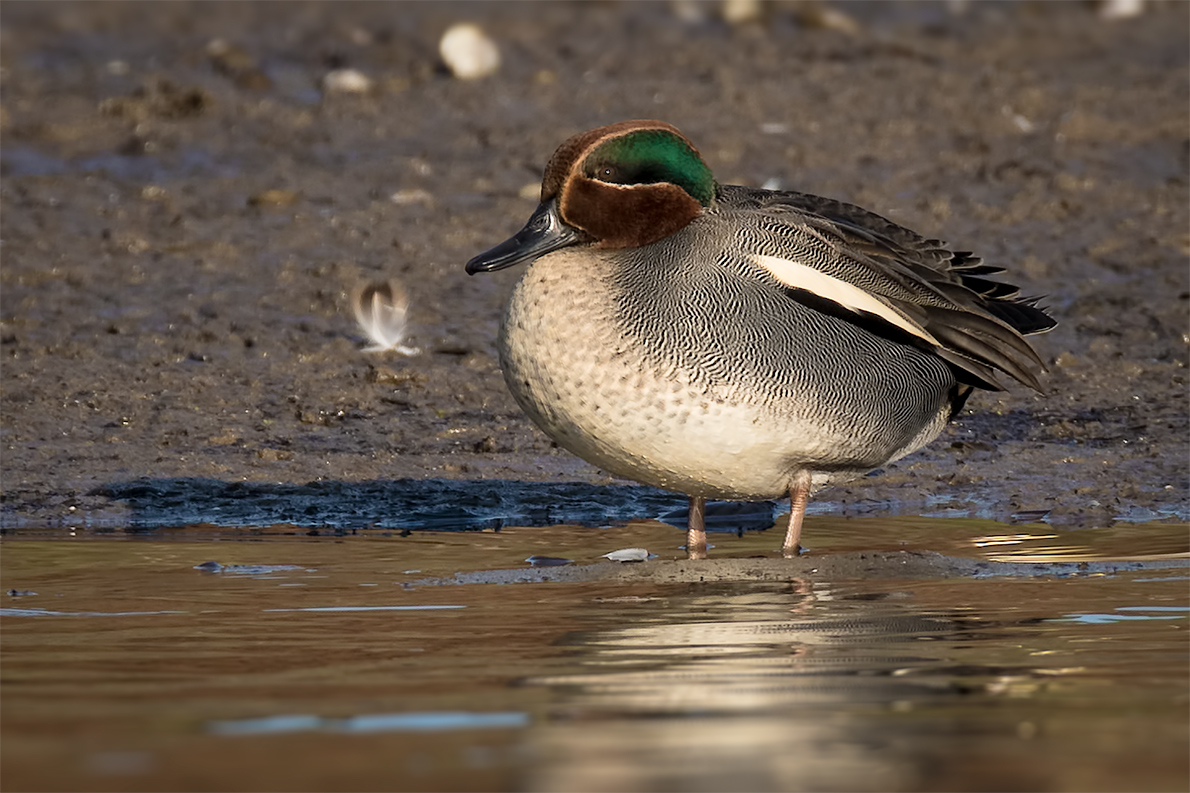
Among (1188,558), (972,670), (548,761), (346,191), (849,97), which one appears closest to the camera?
(548,761)

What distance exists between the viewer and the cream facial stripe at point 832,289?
5.02 m

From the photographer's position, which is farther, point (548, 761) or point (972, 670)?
point (972, 670)

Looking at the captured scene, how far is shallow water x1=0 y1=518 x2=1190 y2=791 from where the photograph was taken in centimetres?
285

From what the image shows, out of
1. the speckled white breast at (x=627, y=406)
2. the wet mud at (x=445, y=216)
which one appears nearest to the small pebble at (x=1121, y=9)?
the wet mud at (x=445, y=216)

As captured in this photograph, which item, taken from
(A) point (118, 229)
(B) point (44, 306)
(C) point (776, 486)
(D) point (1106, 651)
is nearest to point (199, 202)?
(A) point (118, 229)

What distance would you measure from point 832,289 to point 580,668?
1.79m

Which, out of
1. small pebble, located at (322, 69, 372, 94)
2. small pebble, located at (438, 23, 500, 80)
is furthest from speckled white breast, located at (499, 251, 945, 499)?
small pebble, located at (438, 23, 500, 80)

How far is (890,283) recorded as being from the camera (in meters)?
5.20

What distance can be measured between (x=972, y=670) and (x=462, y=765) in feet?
3.82

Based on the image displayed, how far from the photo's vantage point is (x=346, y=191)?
9.07m

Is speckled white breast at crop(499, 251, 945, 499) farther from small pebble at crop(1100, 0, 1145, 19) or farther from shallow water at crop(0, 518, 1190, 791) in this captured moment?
small pebble at crop(1100, 0, 1145, 19)

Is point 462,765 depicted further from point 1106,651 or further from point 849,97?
point 849,97

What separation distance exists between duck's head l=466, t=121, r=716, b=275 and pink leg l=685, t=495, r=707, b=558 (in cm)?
74

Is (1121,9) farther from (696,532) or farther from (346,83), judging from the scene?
(696,532)
